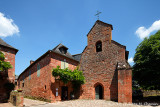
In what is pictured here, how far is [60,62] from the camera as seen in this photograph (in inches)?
589

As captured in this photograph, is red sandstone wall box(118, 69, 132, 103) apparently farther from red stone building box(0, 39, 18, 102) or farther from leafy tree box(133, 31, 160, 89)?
red stone building box(0, 39, 18, 102)

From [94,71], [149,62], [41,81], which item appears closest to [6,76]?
[41,81]

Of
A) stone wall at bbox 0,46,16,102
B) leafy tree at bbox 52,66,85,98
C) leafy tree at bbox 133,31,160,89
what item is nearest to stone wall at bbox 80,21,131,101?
leafy tree at bbox 52,66,85,98

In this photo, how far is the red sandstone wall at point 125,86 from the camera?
39.2 feet

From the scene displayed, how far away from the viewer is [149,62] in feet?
42.5

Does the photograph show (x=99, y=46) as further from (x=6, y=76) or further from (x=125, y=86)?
(x=6, y=76)

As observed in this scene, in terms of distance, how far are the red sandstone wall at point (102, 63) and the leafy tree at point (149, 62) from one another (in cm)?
251

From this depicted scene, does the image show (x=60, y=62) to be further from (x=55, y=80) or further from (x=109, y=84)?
(x=109, y=84)

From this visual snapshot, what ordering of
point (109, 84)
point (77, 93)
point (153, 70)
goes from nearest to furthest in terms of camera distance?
point (153, 70) → point (109, 84) → point (77, 93)

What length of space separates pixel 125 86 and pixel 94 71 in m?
4.56

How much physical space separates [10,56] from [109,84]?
1255 cm

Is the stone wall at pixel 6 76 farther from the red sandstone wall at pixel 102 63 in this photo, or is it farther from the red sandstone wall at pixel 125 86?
the red sandstone wall at pixel 125 86

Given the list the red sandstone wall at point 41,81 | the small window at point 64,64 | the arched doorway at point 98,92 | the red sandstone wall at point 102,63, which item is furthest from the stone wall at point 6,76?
the arched doorway at point 98,92

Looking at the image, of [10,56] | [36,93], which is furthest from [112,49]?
[10,56]
